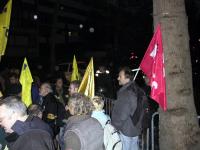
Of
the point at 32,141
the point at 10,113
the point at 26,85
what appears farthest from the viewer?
the point at 26,85

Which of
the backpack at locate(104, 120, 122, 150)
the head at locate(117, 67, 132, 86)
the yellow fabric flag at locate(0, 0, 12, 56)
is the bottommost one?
the backpack at locate(104, 120, 122, 150)

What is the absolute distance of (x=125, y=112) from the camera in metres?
6.49

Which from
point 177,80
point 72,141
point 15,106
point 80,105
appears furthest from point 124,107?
point 15,106

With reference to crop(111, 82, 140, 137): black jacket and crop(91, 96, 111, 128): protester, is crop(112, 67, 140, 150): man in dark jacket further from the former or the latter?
crop(91, 96, 111, 128): protester

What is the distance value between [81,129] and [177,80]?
1518 millimetres

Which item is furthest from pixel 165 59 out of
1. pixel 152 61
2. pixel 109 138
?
pixel 109 138

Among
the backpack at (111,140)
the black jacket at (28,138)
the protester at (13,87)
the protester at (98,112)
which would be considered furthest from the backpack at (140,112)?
the protester at (13,87)

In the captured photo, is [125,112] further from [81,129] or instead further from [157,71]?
[81,129]

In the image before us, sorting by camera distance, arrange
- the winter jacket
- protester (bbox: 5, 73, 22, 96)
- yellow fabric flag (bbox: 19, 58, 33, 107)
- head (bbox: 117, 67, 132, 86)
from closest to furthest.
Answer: the winter jacket
head (bbox: 117, 67, 132, 86)
yellow fabric flag (bbox: 19, 58, 33, 107)
protester (bbox: 5, 73, 22, 96)

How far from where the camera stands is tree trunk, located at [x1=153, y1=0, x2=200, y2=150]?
5172 mm

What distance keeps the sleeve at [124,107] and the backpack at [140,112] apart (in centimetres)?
9

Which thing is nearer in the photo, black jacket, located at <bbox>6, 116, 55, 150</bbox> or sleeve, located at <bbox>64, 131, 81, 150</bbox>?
black jacket, located at <bbox>6, 116, 55, 150</bbox>

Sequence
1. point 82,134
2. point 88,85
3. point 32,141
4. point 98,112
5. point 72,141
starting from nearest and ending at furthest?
point 32,141 → point 72,141 → point 82,134 → point 98,112 → point 88,85

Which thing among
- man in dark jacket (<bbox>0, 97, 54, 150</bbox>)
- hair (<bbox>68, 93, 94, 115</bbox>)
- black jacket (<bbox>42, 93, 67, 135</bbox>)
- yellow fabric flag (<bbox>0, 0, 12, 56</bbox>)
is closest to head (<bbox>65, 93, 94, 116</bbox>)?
hair (<bbox>68, 93, 94, 115</bbox>)
